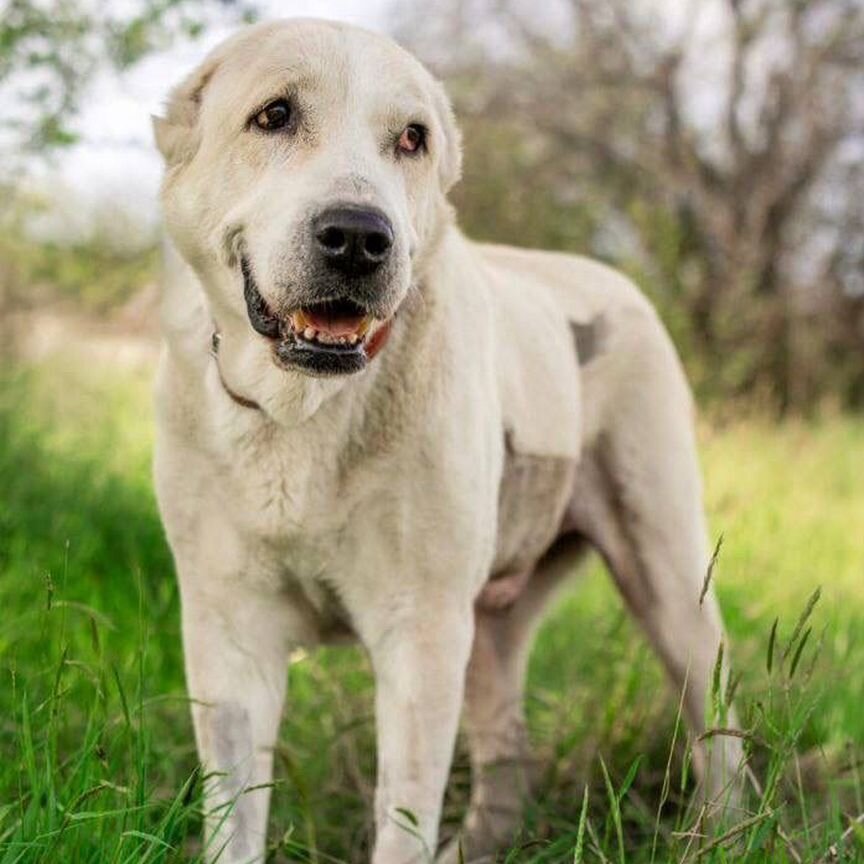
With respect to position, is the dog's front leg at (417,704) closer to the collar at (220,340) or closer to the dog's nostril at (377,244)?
the collar at (220,340)

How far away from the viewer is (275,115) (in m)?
2.63

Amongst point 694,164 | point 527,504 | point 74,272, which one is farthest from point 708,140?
point 527,504

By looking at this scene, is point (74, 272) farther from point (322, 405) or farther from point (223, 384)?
point (322, 405)

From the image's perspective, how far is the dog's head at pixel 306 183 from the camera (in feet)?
8.08

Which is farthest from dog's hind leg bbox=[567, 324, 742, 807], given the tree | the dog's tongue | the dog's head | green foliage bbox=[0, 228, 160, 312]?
the tree

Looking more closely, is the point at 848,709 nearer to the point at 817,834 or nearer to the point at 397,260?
the point at 817,834

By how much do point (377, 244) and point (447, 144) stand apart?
634 millimetres

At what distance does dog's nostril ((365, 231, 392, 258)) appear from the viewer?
2434 mm

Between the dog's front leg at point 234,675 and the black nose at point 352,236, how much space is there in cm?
77

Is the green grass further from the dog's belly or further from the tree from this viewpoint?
the tree

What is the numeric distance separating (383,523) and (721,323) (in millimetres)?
10696

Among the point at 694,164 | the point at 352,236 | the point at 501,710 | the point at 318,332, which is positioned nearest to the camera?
the point at 352,236

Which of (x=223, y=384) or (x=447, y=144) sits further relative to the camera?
(x=447, y=144)

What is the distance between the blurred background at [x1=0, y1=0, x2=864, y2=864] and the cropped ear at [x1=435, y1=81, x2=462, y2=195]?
43.4 inches
